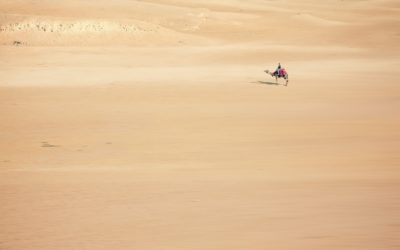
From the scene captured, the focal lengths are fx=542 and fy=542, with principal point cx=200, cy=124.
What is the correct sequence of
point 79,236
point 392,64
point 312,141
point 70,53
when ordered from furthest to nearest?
point 70,53, point 392,64, point 312,141, point 79,236

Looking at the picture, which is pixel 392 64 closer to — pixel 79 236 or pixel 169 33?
pixel 169 33

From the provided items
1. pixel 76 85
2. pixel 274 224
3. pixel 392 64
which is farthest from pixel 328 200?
pixel 392 64

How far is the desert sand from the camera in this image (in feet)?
20.0

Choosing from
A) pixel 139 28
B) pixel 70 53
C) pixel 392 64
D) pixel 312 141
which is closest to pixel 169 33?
pixel 139 28

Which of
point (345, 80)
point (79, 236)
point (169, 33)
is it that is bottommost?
A: point (79, 236)

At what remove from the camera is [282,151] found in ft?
33.2

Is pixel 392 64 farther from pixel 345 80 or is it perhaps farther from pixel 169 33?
pixel 169 33

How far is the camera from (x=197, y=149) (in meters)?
10.5

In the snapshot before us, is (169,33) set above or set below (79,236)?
above

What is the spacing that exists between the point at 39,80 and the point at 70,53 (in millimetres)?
8054

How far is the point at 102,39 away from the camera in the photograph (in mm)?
31953

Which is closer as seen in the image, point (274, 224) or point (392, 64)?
point (274, 224)

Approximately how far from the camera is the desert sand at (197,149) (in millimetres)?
6098

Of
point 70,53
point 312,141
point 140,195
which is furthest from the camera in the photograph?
point 70,53
